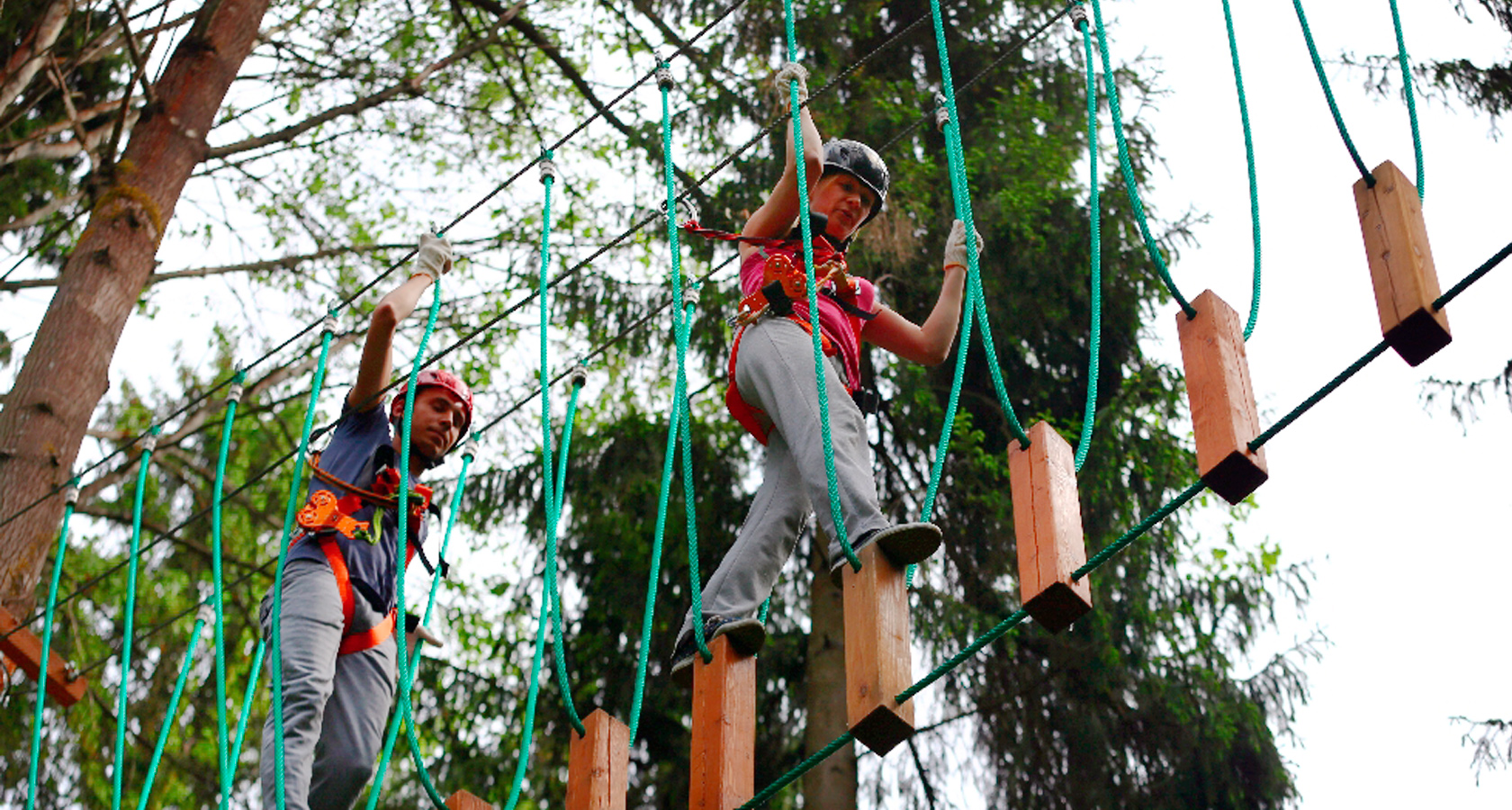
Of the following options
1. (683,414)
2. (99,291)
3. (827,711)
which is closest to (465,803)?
(683,414)

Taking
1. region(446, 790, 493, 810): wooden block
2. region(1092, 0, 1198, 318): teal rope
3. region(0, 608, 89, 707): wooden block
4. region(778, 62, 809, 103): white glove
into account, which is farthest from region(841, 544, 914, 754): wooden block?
region(0, 608, 89, 707): wooden block

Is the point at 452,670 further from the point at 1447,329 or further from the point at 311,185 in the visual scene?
the point at 1447,329

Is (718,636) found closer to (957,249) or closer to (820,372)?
(820,372)

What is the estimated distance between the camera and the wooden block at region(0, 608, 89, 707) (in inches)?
168

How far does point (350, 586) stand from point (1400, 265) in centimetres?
192

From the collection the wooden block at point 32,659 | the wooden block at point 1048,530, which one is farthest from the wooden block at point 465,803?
the wooden block at point 32,659

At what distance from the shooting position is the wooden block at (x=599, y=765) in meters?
2.61

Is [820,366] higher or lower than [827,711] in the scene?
lower

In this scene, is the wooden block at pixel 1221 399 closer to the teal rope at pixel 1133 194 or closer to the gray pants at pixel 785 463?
the teal rope at pixel 1133 194

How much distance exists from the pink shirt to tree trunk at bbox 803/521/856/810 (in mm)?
3362

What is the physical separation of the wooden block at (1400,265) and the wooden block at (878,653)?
2.57 ft

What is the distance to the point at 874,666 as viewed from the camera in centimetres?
232

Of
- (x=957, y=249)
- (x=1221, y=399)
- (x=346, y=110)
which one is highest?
(x=346, y=110)

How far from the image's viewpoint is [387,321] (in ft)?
10.2
